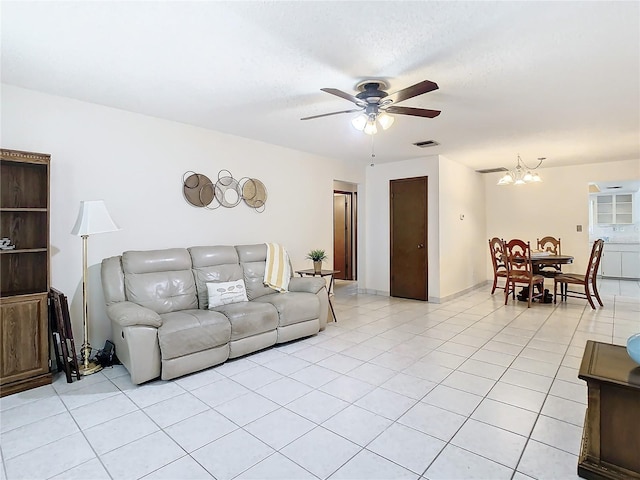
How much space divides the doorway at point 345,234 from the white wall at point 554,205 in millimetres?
2977

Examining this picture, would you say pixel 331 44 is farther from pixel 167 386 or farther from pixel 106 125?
pixel 167 386

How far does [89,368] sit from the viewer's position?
10.0 feet

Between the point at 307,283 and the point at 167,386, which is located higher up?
the point at 307,283

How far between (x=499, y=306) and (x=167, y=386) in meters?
4.91

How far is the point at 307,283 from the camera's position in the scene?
4215 mm

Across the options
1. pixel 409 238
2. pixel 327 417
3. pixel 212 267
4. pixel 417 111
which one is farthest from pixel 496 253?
pixel 327 417

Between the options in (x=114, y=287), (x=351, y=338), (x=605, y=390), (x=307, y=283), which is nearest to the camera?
(x=605, y=390)

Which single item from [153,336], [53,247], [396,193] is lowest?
[153,336]

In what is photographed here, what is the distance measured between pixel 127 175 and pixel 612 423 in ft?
13.8

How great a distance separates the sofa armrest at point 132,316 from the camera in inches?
107

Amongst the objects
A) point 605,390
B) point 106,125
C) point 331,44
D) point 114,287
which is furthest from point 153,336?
point 605,390

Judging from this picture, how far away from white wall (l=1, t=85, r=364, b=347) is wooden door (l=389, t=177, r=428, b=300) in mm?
2220

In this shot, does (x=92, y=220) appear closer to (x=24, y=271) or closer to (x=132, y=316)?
(x=24, y=271)

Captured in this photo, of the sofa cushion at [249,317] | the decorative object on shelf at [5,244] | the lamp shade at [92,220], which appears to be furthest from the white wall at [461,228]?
the decorative object on shelf at [5,244]
